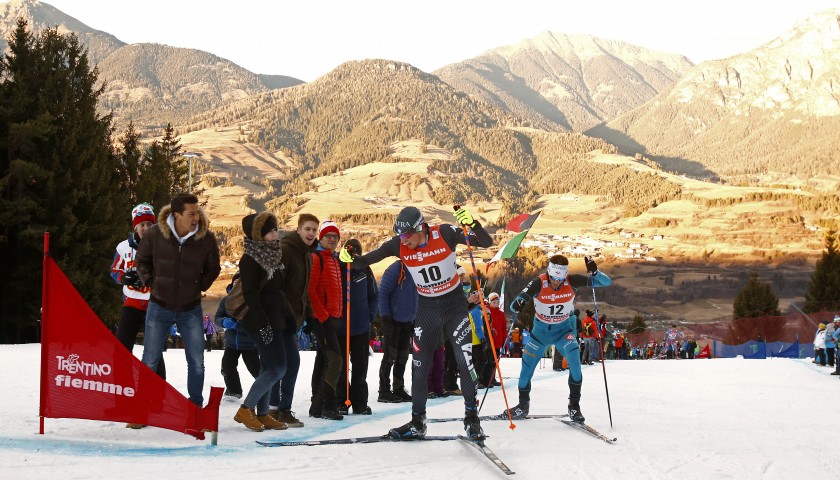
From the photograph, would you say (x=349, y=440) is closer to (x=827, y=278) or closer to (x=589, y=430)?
(x=589, y=430)

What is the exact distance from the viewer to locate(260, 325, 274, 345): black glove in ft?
25.5

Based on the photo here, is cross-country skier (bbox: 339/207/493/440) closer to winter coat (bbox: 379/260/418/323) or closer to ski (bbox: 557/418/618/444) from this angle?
ski (bbox: 557/418/618/444)

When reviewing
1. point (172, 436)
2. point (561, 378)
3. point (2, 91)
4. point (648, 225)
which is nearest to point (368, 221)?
point (648, 225)

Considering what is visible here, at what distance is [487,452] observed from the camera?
7.15 meters

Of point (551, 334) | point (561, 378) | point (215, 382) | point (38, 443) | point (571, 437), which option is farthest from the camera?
point (561, 378)

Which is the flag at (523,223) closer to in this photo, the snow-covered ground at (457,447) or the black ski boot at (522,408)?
the black ski boot at (522,408)

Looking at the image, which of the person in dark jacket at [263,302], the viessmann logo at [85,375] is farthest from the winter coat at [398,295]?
the viessmann logo at [85,375]

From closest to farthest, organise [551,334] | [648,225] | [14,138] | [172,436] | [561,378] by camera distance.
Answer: [172,436], [551,334], [561,378], [14,138], [648,225]

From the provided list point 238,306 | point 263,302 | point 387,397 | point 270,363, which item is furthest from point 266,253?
point 387,397

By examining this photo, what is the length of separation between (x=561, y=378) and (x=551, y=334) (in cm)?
803

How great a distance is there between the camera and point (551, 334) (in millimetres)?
10328

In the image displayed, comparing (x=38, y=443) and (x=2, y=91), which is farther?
(x=2, y=91)

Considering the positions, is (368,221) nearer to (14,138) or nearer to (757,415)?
(14,138)

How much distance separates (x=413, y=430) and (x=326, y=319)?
1941mm
